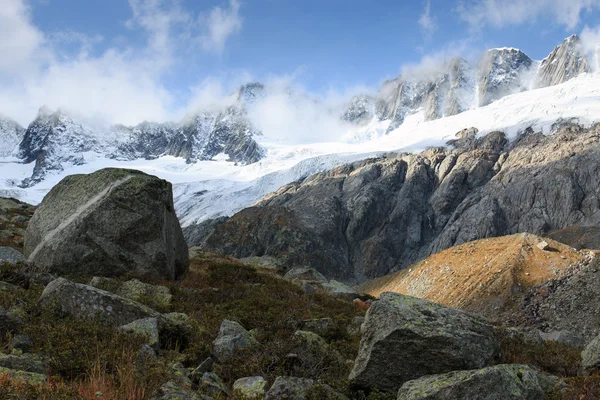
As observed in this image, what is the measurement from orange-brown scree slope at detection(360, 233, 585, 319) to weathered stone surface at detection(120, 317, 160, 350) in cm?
4232

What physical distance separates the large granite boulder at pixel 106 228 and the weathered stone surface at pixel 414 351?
11609 millimetres

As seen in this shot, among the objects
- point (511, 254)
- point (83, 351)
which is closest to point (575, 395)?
point (83, 351)

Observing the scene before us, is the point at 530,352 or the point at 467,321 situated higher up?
the point at 467,321

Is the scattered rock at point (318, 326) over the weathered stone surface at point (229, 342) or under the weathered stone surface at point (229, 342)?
under

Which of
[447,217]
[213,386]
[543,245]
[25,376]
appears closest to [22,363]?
[25,376]

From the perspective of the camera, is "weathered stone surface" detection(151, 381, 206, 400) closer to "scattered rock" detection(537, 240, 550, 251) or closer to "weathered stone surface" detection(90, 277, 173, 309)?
"weathered stone surface" detection(90, 277, 173, 309)

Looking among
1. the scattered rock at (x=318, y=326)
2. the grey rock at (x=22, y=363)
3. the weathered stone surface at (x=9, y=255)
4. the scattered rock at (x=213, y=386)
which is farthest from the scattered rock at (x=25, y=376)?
the weathered stone surface at (x=9, y=255)

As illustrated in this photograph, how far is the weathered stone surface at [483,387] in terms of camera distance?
5809mm

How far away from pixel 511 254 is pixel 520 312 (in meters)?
12.2

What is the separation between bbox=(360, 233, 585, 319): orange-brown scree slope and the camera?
46.2 meters

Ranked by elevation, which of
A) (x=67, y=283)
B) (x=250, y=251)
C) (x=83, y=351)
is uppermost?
(x=67, y=283)

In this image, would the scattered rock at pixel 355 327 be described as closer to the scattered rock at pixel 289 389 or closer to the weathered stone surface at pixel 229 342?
the weathered stone surface at pixel 229 342

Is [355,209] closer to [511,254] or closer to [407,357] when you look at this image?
[511,254]

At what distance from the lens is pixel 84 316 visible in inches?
350
